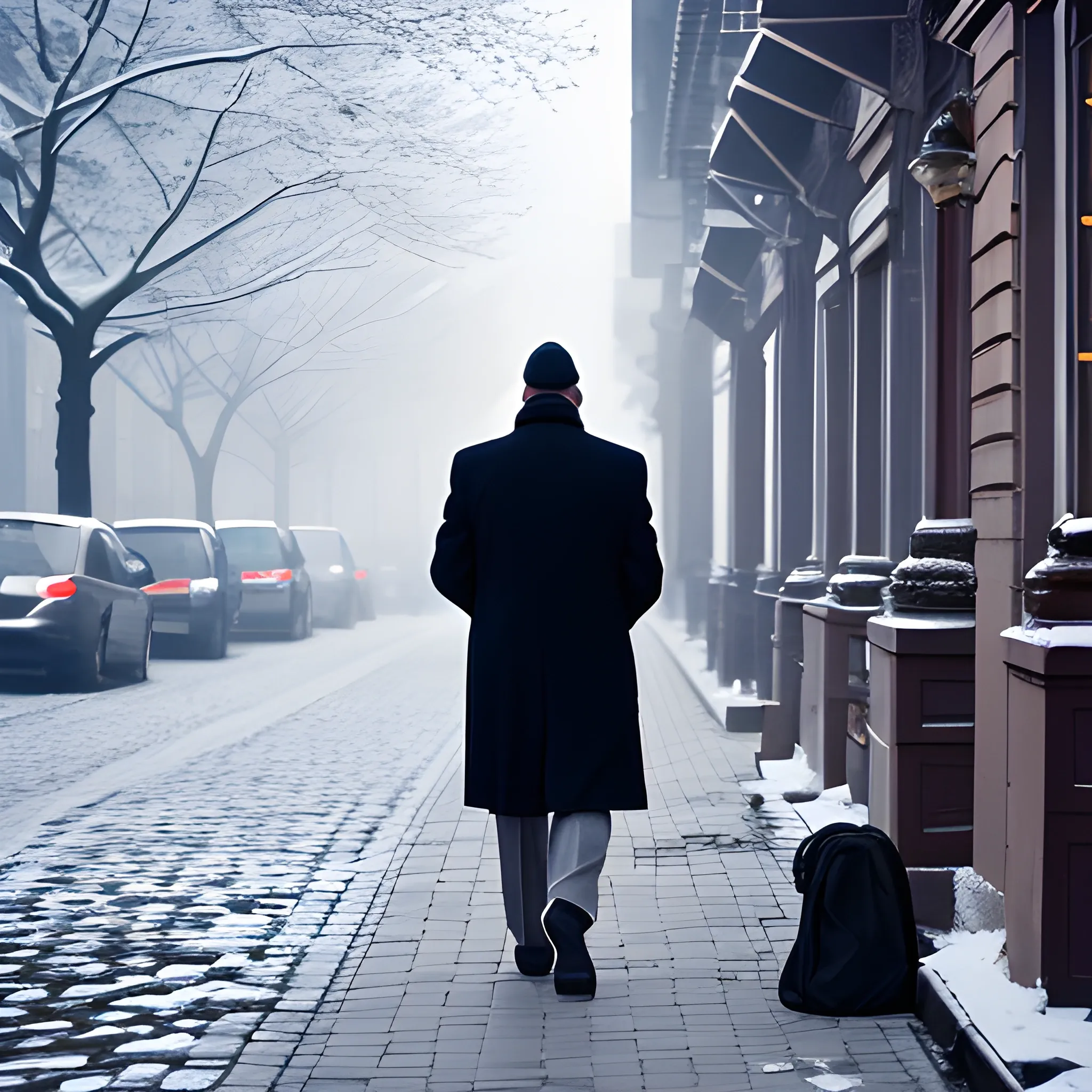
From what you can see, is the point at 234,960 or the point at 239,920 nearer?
the point at 234,960

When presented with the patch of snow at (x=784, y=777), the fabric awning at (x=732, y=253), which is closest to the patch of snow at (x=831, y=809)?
the patch of snow at (x=784, y=777)

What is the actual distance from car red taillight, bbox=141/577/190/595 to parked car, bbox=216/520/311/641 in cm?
439

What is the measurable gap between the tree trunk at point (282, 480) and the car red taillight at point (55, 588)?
29210 mm

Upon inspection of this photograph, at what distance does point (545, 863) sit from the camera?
5211mm

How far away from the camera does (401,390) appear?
177 feet

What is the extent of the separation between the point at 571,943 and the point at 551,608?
3.13 feet

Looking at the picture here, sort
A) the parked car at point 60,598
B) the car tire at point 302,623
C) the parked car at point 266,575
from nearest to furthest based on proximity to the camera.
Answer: the parked car at point 60,598 → the parked car at point 266,575 → the car tire at point 302,623

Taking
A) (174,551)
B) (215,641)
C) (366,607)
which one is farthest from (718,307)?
(366,607)

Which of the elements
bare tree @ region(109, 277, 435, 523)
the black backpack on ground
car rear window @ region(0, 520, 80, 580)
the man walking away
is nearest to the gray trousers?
the man walking away

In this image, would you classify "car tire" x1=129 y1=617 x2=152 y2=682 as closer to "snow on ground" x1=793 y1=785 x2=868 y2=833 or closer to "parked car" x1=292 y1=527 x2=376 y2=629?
"snow on ground" x1=793 y1=785 x2=868 y2=833

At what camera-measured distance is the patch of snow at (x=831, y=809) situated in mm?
8039

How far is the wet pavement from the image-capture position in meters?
4.74

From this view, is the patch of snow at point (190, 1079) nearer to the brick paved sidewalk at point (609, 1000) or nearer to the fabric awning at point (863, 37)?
the brick paved sidewalk at point (609, 1000)

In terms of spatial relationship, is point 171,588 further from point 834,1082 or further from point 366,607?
point 834,1082
